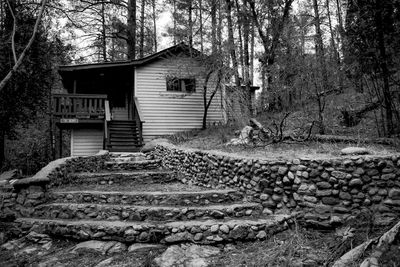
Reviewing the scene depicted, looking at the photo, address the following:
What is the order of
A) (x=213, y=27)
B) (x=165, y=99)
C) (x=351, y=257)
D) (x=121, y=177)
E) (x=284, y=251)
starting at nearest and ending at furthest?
(x=351, y=257) → (x=284, y=251) → (x=121, y=177) → (x=213, y=27) → (x=165, y=99)

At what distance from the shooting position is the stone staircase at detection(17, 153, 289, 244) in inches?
165

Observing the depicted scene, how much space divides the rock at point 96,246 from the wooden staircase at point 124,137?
5.74m

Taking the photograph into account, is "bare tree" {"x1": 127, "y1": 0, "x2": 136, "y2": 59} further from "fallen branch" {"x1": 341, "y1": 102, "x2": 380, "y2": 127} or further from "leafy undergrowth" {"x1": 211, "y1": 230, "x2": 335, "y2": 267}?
"leafy undergrowth" {"x1": 211, "y1": 230, "x2": 335, "y2": 267}

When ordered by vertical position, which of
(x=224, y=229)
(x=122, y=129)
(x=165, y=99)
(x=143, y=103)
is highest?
(x=165, y=99)

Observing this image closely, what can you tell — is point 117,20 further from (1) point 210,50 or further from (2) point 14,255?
(2) point 14,255

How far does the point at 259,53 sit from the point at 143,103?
6980mm

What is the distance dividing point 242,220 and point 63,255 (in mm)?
Answer: 2932

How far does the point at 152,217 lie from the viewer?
470 cm

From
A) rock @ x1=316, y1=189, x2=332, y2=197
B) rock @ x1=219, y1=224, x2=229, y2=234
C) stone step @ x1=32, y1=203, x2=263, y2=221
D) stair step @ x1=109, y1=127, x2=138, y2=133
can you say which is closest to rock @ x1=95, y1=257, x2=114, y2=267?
stone step @ x1=32, y1=203, x2=263, y2=221

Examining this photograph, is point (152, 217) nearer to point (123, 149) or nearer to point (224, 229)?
point (224, 229)

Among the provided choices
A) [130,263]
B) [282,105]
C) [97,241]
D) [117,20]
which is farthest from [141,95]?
[130,263]

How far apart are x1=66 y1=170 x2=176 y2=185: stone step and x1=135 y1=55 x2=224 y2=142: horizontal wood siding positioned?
15.4 feet

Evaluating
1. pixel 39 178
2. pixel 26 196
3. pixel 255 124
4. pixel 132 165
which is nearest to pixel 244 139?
pixel 255 124

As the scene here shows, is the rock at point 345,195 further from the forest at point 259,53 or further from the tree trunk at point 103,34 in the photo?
the tree trunk at point 103,34
